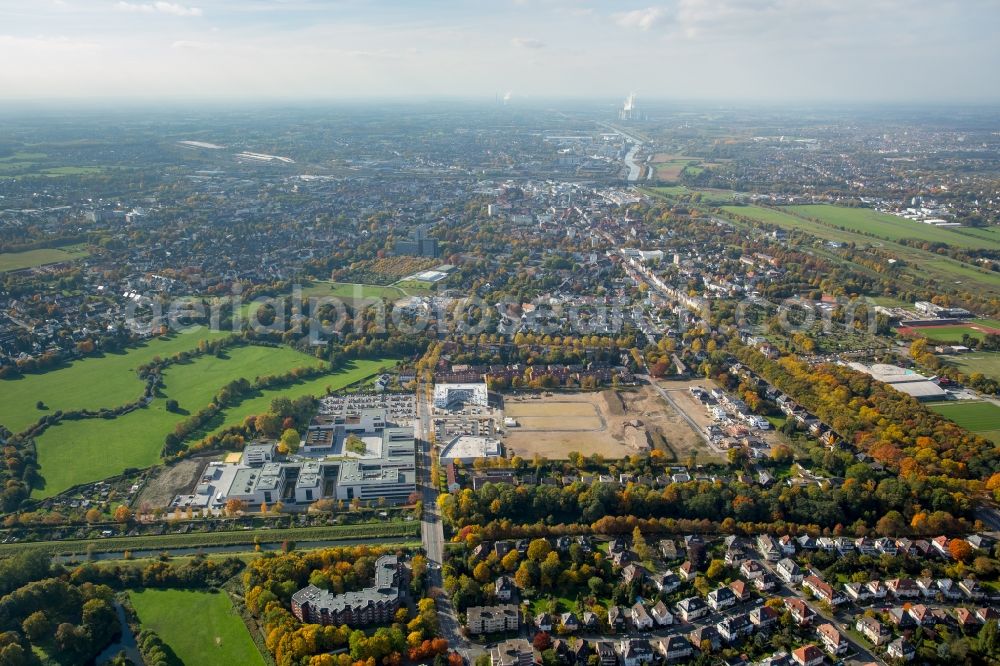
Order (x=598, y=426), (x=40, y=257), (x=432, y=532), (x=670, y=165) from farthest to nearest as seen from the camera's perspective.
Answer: (x=670, y=165)
(x=40, y=257)
(x=598, y=426)
(x=432, y=532)

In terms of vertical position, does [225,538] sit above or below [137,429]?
below

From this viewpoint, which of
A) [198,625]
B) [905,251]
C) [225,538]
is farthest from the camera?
[905,251]

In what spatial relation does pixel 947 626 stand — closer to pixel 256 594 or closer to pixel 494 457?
pixel 494 457

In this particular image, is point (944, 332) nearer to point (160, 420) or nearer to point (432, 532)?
point (432, 532)

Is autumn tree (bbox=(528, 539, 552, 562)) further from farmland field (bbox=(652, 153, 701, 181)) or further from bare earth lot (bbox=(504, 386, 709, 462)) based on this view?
farmland field (bbox=(652, 153, 701, 181))

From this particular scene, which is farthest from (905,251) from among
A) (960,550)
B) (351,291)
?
(351,291)

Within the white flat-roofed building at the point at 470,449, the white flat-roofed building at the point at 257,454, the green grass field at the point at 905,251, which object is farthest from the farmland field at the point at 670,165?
the white flat-roofed building at the point at 257,454

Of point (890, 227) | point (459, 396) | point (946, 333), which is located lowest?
point (459, 396)
